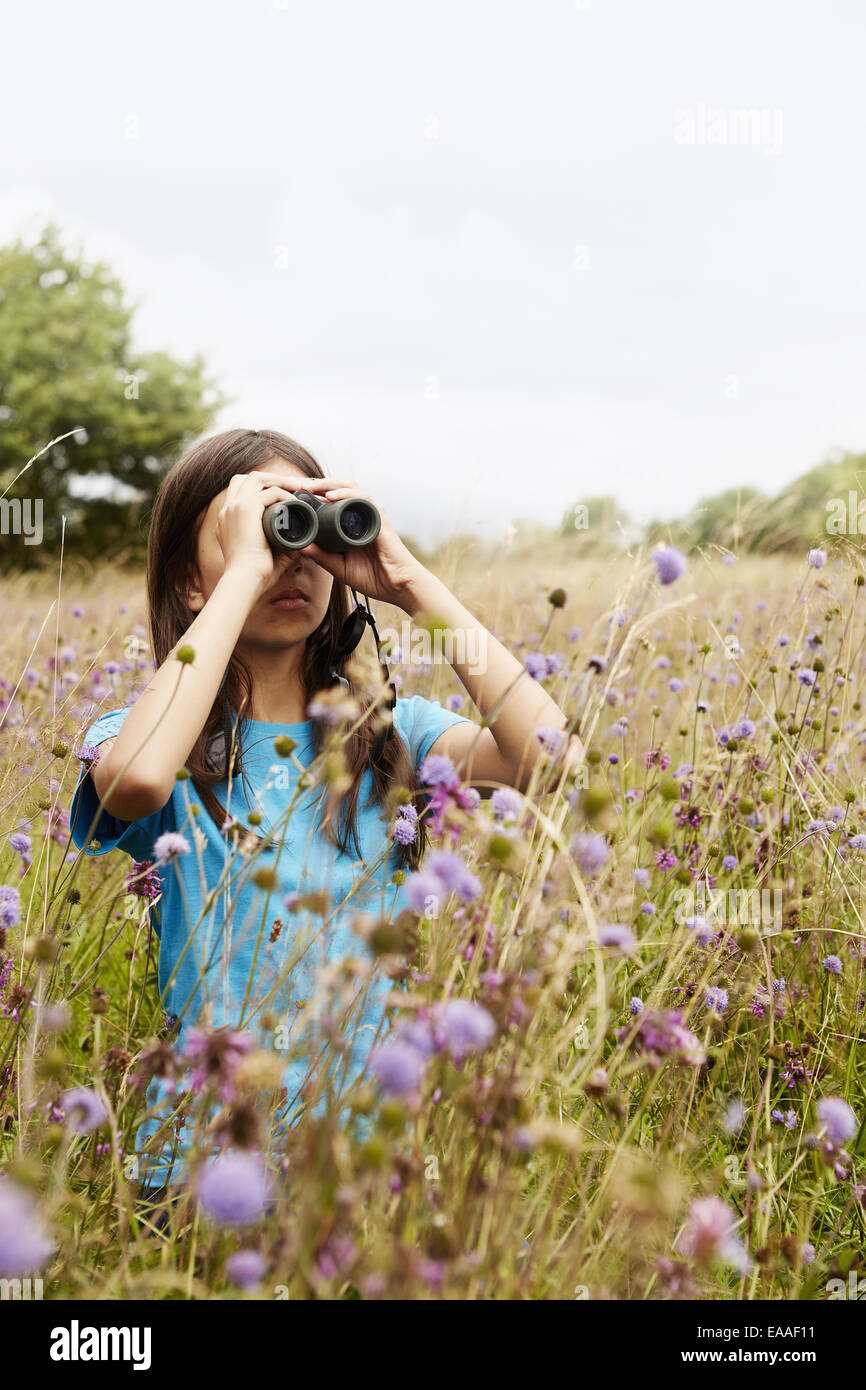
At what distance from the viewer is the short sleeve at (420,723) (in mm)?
2205

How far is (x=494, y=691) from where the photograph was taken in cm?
179

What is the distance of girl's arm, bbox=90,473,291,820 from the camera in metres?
1.54

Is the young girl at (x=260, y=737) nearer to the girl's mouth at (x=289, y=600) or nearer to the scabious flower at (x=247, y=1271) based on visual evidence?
the girl's mouth at (x=289, y=600)

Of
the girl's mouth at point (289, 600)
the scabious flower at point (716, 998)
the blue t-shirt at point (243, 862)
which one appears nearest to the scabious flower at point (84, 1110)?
the blue t-shirt at point (243, 862)

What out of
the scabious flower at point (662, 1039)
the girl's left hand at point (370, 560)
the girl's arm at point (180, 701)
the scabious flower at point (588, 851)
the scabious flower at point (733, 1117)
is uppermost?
the girl's left hand at point (370, 560)

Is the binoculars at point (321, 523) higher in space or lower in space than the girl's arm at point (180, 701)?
higher

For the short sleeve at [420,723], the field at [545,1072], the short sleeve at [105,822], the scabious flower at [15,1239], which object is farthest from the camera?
the short sleeve at [420,723]

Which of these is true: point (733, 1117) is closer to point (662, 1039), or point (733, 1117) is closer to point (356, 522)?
point (662, 1039)

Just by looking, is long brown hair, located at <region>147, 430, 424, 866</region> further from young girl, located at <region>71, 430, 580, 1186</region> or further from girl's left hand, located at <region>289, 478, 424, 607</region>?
girl's left hand, located at <region>289, 478, 424, 607</region>

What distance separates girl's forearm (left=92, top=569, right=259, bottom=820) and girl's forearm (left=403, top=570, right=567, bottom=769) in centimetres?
38

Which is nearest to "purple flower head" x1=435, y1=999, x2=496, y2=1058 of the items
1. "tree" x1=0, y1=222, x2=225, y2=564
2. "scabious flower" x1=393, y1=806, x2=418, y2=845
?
"scabious flower" x1=393, y1=806, x2=418, y2=845
